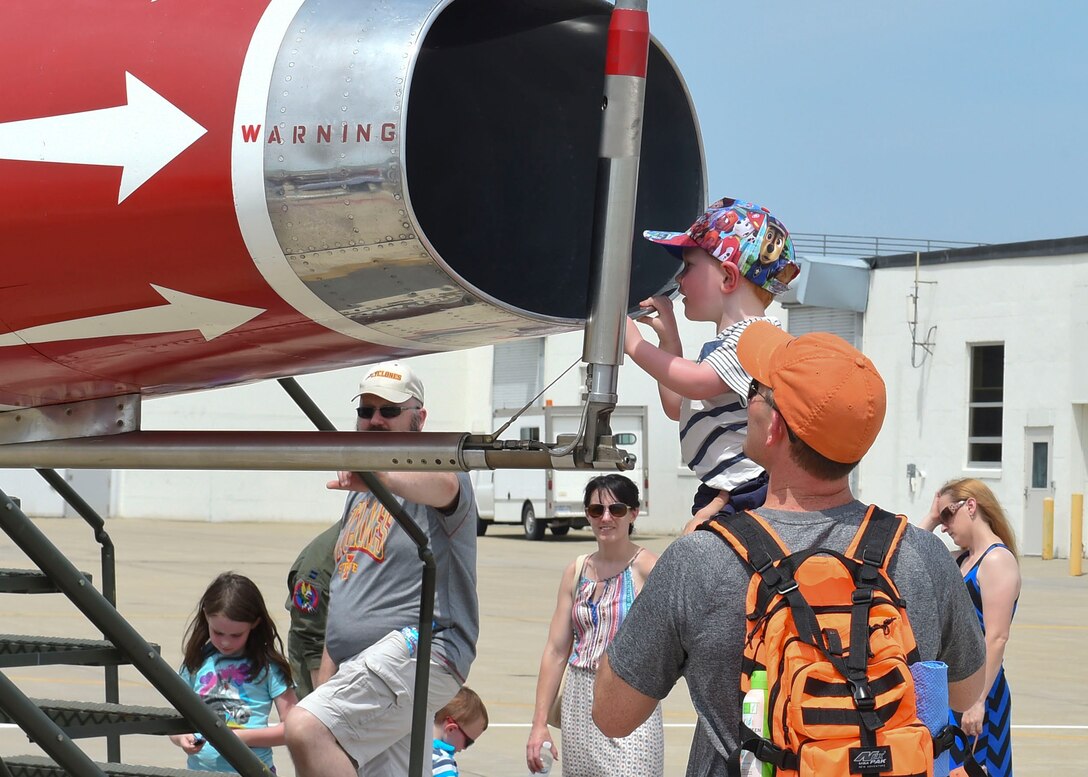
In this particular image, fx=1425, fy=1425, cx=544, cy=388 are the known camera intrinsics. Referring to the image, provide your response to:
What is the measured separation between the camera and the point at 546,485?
2992 cm

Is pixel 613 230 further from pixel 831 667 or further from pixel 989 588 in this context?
pixel 989 588

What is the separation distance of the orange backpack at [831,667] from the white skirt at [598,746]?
2798 mm

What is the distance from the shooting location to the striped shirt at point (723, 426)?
3.53m

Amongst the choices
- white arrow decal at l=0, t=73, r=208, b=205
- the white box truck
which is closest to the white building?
the white box truck

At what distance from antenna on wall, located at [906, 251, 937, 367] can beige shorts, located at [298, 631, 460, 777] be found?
27.0 meters

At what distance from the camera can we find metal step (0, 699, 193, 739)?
471cm

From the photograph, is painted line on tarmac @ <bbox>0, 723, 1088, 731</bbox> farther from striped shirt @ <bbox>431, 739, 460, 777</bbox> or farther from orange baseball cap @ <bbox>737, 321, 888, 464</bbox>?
orange baseball cap @ <bbox>737, 321, 888, 464</bbox>

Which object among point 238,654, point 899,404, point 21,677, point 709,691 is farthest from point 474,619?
point 899,404

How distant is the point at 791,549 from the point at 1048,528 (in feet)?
87.2

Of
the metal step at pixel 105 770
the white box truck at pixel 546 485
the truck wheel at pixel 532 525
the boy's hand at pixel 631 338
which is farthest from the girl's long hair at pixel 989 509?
the truck wheel at pixel 532 525

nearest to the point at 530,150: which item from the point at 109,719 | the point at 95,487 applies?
the point at 109,719

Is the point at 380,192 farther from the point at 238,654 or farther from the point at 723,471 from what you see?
the point at 238,654

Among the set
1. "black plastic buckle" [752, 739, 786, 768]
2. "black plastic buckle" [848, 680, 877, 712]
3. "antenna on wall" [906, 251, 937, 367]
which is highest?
"antenna on wall" [906, 251, 937, 367]

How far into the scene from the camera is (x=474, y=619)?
5.12 meters
